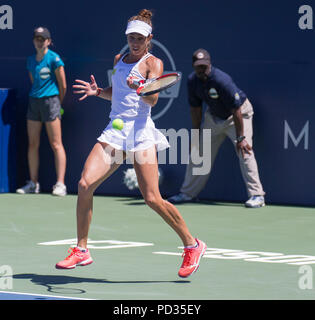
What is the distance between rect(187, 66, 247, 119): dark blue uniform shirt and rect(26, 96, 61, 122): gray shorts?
6.86 feet

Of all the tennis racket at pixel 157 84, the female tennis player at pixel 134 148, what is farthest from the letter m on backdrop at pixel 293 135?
A: the tennis racket at pixel 157 84

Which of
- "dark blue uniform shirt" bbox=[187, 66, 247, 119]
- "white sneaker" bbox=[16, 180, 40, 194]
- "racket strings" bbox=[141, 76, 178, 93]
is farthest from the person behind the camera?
"white sneaker" bbox=[16, 180, 40, 194]

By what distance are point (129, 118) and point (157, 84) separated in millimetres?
460

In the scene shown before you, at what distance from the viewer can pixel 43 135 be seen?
45.5ft

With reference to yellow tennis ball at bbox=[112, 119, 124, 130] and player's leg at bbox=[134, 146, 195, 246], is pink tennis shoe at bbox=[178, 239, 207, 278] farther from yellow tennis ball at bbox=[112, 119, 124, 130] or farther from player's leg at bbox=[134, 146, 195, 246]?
yellow tennis ball at bbox=[112, 119, 124, 130]

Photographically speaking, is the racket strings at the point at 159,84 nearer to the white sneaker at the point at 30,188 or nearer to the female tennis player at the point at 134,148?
the female tennis player at the point at 134,148

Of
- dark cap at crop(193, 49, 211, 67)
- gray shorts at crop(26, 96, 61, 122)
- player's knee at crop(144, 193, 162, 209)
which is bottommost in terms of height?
player's knee at crop(144, 193, 162, 209)

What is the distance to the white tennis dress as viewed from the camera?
7.52m

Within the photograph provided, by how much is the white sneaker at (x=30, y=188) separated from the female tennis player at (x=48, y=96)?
0.39 m

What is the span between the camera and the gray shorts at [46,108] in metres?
13.1

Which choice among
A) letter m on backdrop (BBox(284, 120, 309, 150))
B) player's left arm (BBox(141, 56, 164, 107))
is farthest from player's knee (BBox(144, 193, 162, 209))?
letter m on backdrop (BBox(284, 120, 309, 150))

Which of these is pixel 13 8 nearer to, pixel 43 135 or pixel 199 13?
pixel 43 135

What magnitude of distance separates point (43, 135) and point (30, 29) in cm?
149
